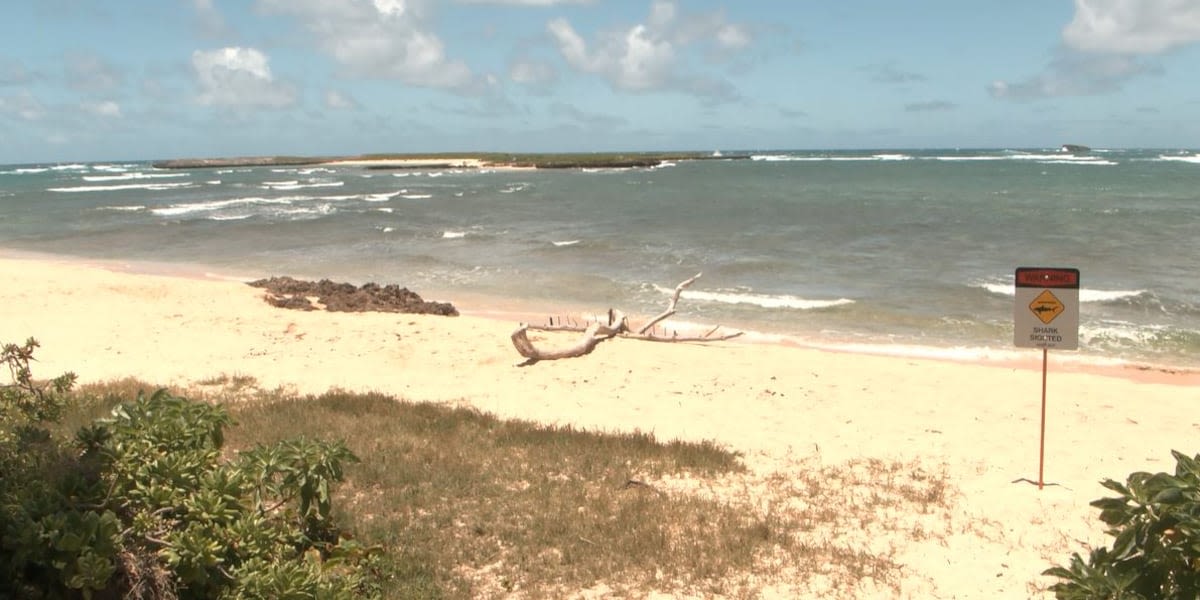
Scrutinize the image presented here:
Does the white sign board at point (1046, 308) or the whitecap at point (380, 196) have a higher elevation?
the whitecap at point (380, 196)

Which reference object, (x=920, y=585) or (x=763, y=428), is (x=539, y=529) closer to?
(x=920, y=585)

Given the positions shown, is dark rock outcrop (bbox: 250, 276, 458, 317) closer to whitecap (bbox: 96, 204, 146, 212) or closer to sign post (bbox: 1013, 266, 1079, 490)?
sign post (bbox: 1013, 266, 1079, 490)

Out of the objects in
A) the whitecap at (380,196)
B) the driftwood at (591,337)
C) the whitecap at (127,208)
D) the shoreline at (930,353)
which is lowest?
the shoreline at (930,353)

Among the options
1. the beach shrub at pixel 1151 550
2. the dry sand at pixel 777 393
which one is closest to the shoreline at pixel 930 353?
the dry sand at pixel 777 393

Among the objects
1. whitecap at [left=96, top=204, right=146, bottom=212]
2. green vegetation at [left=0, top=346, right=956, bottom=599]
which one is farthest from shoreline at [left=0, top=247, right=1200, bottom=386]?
whitecap at [left=96, top=204, right=146, bottom=212]

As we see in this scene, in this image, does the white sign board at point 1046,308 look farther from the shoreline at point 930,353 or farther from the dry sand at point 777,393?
the shoreline at point 930,353

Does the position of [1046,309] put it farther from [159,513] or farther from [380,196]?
[380,196]

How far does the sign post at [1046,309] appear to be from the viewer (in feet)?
27.5

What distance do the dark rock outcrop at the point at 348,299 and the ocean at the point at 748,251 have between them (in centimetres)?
210

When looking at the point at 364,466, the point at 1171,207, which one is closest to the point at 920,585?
the point at 364,466

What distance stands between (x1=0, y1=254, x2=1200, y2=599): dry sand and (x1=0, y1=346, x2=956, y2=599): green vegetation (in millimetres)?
446

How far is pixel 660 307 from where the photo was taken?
21.4 metres

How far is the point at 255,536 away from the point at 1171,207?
5236 cm

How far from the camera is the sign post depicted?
8.38 metres
